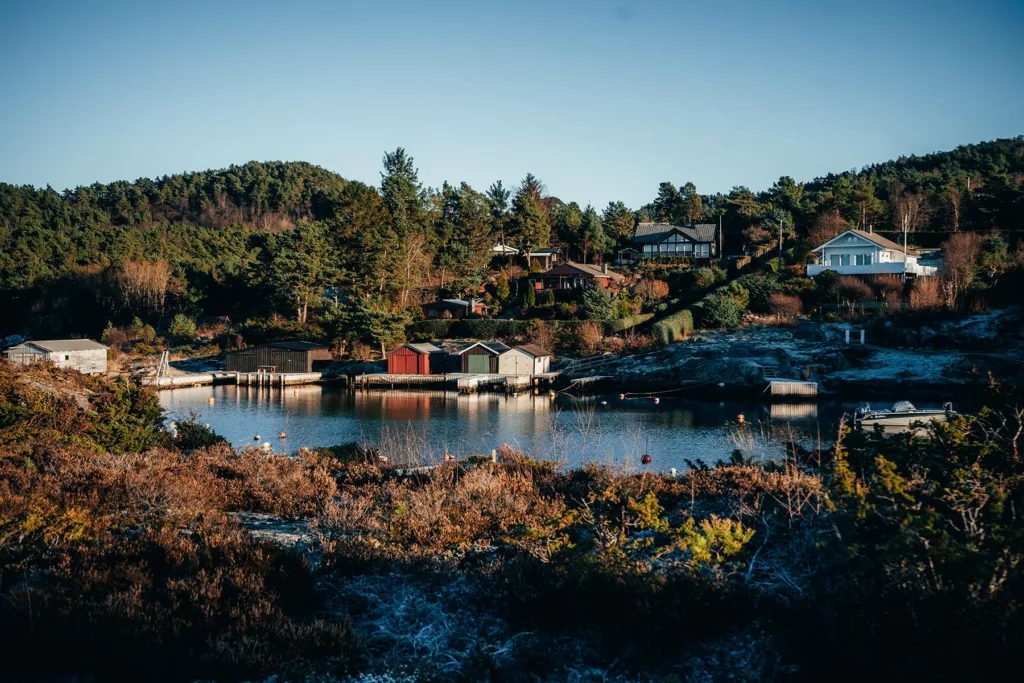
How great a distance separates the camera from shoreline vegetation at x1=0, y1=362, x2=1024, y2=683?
597 cm

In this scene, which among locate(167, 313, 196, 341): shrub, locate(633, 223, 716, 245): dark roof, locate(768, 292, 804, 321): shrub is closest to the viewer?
locate(768, 292, 804, 321): shrub

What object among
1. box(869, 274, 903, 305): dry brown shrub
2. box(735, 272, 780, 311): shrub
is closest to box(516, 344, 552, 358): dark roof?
box(735, 272, 780, 311): shrub

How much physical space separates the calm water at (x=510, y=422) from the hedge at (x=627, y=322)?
1240 cm

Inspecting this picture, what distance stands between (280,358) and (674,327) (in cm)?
3004

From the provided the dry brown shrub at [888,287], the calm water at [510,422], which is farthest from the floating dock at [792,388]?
the dry brown shrub at [888,287]

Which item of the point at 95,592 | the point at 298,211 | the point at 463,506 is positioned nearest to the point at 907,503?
the point at 463,506

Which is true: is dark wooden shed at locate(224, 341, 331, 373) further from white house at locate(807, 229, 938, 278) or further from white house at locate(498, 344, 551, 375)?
white house at locate(807, 229, 938, 278)

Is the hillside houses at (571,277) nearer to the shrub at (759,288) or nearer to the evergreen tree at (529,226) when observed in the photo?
the evergreen tree at (529,226)

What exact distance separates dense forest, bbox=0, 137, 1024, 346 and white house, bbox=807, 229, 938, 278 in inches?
101

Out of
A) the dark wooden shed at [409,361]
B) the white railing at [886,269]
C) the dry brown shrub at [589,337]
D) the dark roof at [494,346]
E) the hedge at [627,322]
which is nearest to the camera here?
the dark roof at [494,346]

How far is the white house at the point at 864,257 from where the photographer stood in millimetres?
57250

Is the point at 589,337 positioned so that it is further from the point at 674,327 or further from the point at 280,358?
the point at 280,358

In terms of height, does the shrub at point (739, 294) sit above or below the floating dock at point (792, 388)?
above

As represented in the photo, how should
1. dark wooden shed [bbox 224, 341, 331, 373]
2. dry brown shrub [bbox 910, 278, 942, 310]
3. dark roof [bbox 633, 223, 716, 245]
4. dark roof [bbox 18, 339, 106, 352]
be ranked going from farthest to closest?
dark roof [bbox 633, 223, 716, 245] → dark wooden shed [bbox 224, 341, 331, 373] → dark roof [bbox 18, 339, 106, 352] → dry brown shrub [bbox 910, 278, 942, 310]
